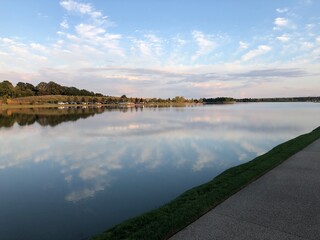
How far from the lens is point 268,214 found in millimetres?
6117

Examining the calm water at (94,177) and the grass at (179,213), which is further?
the calm water at (94,177)

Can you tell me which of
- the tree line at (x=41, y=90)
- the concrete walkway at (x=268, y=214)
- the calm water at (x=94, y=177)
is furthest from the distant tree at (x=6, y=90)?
the concrete walkway at (x=268, y=214)

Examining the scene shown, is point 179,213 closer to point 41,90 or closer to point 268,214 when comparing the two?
point 268,214

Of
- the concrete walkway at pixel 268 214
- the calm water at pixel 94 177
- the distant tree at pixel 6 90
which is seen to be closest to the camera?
the concrete walkway at pixel 268 214

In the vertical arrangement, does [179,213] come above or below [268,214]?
below

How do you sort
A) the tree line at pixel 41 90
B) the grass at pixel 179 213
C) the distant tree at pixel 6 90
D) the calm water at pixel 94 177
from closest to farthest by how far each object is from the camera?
the grass at pixel 179 213 < the calm water at pixel 94 177 < the distant tree at pixel 6 90 < the tree line at pixel 41 90

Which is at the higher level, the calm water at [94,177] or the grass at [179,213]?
the grass at [179,213]

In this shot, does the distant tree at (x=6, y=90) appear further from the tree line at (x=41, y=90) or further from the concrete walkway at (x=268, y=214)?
the concrete walkway at (x=268, y=214)

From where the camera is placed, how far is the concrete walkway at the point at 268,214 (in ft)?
17.3

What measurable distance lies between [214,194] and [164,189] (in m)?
2.94

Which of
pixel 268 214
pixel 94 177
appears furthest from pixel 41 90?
pixel 268 214

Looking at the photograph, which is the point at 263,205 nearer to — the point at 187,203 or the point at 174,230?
the point at 187,203

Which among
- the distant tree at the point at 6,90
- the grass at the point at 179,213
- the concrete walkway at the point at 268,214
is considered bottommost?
the grass at the point at 179,213

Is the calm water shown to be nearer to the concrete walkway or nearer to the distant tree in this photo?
the concrete walkway
